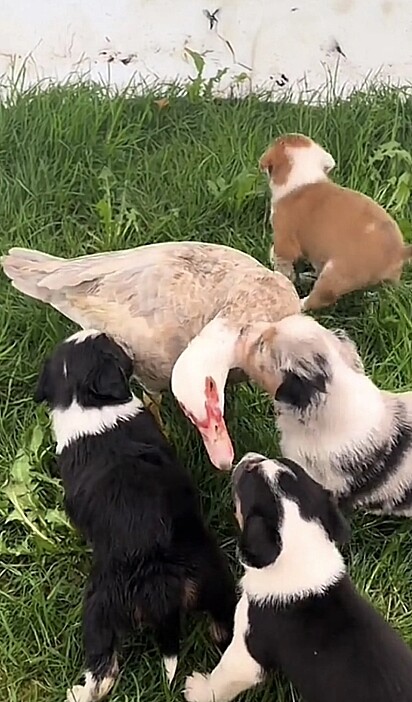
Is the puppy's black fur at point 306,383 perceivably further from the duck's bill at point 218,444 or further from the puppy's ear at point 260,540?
the puppy's ear at point 260,540

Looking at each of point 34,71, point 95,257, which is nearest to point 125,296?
point 95,257

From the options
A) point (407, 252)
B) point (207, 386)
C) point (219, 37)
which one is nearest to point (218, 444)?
point (207, 386)

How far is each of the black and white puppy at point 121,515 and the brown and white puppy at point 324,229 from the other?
69cm

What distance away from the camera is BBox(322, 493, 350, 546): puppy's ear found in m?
2.10

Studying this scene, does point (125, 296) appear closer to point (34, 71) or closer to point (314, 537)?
point (314, 537)

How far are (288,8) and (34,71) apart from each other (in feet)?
2.98

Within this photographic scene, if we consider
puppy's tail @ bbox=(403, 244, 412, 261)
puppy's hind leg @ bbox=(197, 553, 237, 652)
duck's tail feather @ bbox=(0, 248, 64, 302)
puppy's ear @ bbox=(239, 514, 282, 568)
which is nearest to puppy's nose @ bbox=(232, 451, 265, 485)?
puppy's ear @ bbox=(239, 514, 282, 568)

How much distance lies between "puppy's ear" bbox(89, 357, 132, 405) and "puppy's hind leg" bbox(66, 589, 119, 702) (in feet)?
1.35

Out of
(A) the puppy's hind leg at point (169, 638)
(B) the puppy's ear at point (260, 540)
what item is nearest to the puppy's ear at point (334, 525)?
(B) the puppy's ear at point (260, 540)

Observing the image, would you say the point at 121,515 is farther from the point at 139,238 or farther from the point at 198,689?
the point at 139,238

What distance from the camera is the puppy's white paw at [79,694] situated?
2295 mm

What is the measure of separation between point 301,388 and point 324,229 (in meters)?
0.67

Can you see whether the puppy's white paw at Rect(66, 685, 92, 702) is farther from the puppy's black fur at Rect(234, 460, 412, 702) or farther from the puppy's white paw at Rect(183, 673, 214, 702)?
the puppy's black fur at Rect(234, 460, 412, 702)

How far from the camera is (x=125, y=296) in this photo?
99.3 inches
